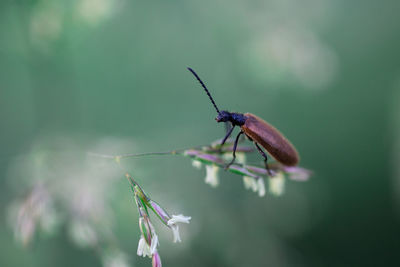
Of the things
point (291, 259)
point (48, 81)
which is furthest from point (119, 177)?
point (291, 259)

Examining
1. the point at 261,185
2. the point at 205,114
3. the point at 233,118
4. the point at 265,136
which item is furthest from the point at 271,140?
the point at 205,114

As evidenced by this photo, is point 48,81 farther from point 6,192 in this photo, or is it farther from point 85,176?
point 6,192

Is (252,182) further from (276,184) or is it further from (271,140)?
(271,140)

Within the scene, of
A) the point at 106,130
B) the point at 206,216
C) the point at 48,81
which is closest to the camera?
the point at 48,81

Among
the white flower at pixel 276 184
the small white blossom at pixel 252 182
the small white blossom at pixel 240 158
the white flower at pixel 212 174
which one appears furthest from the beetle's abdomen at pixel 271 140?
the white flower at pixel 212 174

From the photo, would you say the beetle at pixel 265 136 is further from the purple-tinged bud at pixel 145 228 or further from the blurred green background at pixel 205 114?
the blurred green background at pixel 205 114

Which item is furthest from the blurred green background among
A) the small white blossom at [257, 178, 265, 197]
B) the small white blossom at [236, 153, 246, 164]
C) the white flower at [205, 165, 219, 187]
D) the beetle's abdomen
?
the small white blossom at [257, 178, 265, 197]

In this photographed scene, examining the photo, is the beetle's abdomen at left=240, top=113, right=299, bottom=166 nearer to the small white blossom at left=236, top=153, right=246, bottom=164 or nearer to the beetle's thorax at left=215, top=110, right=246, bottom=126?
the beetle's thorax at left=215, top=110, right=246, bottom=126
